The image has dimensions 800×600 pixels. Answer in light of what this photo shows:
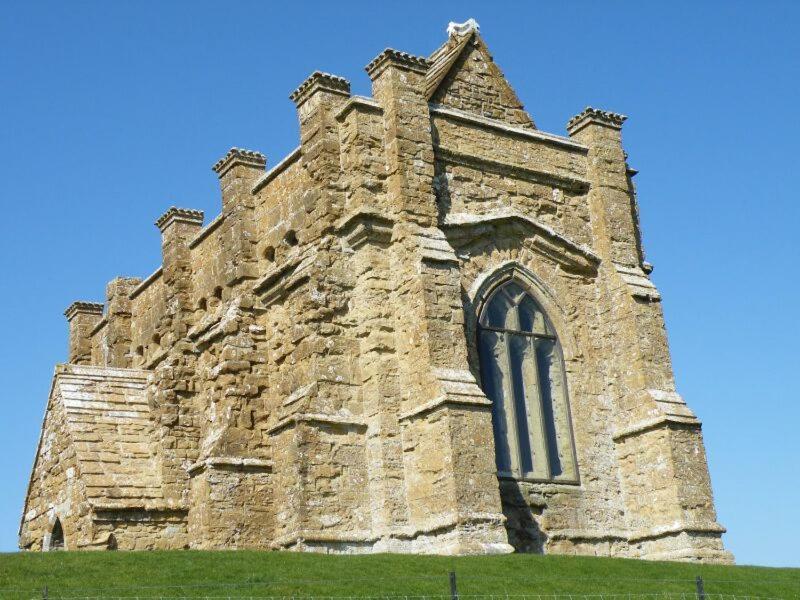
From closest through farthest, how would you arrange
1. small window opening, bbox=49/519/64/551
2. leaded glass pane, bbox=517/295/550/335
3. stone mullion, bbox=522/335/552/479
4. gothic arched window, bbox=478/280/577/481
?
gothic arched window, bbox=478/280/577/481, stone mullion, bbox=522/335/552/479, leaded glass pane, bbox=517/295/550/335, small window opening, bbox=49/519/64/551

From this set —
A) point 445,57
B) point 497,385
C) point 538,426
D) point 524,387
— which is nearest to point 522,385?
point 524,387

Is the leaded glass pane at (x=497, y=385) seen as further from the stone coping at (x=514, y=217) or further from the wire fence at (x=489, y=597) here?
the wire fence at (x=489, y=597)

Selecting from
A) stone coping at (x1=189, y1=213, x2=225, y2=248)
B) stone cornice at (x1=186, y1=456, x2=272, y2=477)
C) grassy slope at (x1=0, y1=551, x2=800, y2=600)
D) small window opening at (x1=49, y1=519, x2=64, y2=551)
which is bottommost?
grassy slope at (x1=0, y1=551, x2=800, y2=600)

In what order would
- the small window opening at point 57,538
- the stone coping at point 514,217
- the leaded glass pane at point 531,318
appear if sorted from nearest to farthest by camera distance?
the stone coping at point 514,217 < the leaded glass pane at point 531,318 < the small window opening at point 57,538

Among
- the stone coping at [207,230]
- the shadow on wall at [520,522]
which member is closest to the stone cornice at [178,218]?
the stone coping at [207,230]

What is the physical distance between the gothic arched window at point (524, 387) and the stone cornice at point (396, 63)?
4.17 m

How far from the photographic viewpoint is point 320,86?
69.3ft

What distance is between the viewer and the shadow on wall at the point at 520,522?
19.6 metres

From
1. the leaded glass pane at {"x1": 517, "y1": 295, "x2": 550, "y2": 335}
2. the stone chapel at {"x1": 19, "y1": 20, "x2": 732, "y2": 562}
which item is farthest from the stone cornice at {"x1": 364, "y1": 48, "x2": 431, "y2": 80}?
the leaded glass pane at {"x1": 517, "y1": 295, "x2": 550, "y2": 335}

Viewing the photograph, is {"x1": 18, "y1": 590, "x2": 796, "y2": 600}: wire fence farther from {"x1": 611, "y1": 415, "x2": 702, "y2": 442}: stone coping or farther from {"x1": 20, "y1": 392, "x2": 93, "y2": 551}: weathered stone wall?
{"x1": 20, "y1": 392, "x2": 93, "y2": 551}: weathered stone wall

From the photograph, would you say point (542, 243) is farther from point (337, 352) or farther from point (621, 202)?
point (337, 352)

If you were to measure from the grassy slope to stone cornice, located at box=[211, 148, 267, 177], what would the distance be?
9235 millimetres

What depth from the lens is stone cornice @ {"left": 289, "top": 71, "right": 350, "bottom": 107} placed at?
69.4 ft

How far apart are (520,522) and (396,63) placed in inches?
320
